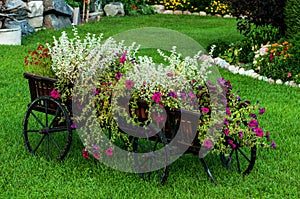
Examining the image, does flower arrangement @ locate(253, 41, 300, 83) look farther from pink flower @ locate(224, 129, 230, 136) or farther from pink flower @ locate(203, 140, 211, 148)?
pink flower @ locate(203, 140, 211, 148)

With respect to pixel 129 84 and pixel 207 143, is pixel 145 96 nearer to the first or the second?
pixel 129 84

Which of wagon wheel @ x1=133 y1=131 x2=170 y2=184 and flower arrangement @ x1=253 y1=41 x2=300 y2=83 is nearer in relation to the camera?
wagon wheel @ x1=133 y1=131 x2=170 y2=184

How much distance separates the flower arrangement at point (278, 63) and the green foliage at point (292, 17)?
25 cm

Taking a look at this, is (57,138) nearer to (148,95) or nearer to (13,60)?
(148,95)

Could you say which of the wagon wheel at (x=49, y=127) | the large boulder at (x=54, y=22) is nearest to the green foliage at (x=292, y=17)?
the wagon wheel at (x=49, y=127)

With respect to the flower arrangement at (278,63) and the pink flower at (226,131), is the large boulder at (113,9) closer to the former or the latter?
the flower arrangement at (278,63)

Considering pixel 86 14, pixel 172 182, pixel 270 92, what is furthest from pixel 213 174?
pixel 86 14

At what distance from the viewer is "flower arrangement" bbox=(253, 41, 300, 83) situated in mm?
7922

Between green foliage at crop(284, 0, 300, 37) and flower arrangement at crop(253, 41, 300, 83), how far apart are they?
9.7 inches

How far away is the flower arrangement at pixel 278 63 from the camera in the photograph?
7.92 m

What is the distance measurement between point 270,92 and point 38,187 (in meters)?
3.95

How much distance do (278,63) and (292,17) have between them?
89 cm

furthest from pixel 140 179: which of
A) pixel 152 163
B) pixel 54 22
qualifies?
pixel 54 22

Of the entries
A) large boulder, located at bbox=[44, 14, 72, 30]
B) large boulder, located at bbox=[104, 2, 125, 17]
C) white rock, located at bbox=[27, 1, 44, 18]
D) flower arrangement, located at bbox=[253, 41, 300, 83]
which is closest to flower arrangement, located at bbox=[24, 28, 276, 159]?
flower arrangement, located at bbox=[253, 41, 300, 83]
